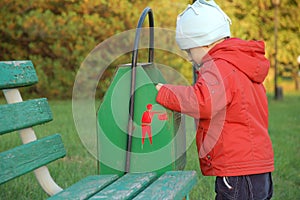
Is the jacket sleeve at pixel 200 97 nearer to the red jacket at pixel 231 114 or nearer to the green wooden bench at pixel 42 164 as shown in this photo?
the red jacket at pixel 231 114

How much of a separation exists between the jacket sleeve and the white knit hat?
0.61 feet

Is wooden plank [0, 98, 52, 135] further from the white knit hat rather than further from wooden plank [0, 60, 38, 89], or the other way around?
the white knit hat

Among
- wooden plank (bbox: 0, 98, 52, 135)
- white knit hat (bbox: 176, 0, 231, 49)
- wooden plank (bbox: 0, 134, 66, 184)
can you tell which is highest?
white knit hat (bbox: 176, 0, 231, 49)

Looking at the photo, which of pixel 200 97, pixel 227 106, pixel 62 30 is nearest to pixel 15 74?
pixel 200 97

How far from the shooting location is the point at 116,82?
2781mm

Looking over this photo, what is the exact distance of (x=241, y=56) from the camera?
109 inches

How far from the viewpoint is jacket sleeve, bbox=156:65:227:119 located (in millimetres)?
2611

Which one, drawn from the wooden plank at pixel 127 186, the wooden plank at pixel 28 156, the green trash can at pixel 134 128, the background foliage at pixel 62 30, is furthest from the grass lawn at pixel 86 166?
the background foliage at pixel 62 30

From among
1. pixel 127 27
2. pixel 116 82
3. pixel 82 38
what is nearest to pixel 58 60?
pixel 82 38

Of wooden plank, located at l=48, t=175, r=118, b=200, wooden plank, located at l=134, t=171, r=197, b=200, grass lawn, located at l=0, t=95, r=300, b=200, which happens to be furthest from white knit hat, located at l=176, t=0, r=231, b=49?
grass lawn, located at l=0, t=95, r=300, b=200

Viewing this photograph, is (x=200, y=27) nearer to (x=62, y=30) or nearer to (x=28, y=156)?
(x=28, y=156)

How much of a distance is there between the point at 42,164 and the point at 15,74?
40cm

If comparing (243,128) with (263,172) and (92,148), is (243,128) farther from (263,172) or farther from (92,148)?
(92,148)

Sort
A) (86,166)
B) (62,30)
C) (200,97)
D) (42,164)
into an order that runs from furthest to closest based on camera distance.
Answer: (62,30) → (86,166) → (42,164) → (200,97)
